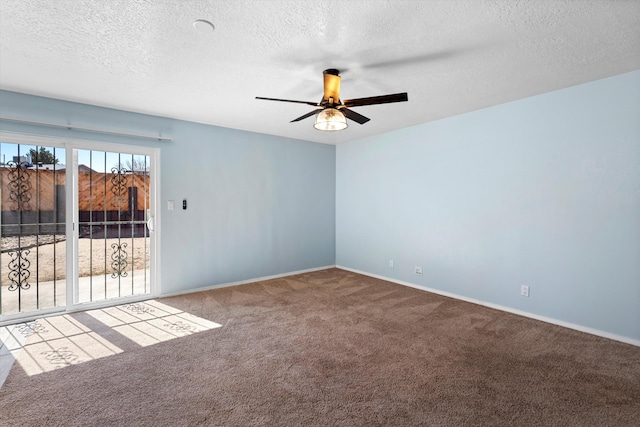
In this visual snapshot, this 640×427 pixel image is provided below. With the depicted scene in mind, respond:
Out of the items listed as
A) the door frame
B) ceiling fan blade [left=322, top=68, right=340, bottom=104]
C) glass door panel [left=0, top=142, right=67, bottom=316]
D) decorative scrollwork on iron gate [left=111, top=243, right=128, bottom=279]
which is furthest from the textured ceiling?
decorative scrollwork on iron gate [left=111, top=243, right=128, bottom=279]

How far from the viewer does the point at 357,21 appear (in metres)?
2.06

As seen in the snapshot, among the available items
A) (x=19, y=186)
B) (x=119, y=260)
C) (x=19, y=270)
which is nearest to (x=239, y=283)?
(x=119, y=260)

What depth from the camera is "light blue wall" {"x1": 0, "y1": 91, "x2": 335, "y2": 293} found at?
3.90 meters

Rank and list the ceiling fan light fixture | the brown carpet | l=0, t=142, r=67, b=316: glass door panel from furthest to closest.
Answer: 1. l=0, t=142, r=67, b=316: glass door panel
2. the ceiling fan light fixture
3. the brown carpet

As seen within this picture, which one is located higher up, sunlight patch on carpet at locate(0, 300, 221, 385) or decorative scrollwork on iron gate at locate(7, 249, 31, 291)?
decorative scrollwork on iron gate at locate(7, 249, 31, 291)

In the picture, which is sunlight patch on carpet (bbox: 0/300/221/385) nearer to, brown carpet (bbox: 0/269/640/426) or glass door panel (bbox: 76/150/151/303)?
brown carpet (bbox: 0/269/640/426)

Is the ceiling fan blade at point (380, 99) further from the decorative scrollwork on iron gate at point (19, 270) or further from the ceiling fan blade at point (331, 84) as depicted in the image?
the decorative scrollwork on iron gate at point (19, 270)

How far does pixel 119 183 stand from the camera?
402 cm

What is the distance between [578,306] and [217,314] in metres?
3.80

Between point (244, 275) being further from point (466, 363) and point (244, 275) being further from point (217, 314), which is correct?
point (466, 363)

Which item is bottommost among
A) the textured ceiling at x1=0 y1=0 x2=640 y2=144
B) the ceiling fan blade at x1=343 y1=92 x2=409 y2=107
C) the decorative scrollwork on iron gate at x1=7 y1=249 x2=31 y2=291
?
the decorative scrollwork on iron gate at x1=7 y1=249 x2=31 y2=291

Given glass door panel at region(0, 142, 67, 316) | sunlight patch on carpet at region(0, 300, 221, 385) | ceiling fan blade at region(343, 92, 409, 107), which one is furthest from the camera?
glass door panel at region(0, 142, 67, 316)

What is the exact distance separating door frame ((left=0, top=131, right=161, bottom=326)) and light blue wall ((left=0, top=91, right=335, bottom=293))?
0.07 metres

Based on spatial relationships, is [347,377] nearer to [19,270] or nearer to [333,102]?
[333,102]
